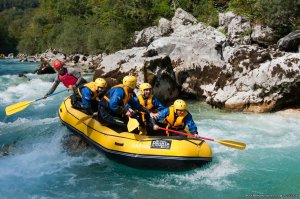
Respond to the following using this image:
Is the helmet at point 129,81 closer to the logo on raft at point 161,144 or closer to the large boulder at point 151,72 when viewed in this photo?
the logo on raft at point 161,144

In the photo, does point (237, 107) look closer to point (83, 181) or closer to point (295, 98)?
point (295, 98)

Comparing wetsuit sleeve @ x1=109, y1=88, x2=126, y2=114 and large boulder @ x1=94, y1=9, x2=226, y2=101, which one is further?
large boulder @ x1=94, y1=9, x2=226, y2=101

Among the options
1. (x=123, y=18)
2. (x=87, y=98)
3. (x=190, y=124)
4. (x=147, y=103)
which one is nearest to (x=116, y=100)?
(x=87, y=98)

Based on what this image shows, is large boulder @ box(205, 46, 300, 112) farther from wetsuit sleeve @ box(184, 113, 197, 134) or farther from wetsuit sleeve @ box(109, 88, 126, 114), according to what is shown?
wetsuit sleeve @ box(109, 88, 126, 114)

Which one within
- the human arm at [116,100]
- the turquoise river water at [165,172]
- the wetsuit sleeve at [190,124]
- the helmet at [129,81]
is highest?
the helmet at [129,81]

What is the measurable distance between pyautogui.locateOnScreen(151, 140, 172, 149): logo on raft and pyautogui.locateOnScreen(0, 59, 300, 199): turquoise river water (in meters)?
0.50

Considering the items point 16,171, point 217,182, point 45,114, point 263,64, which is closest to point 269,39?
point 263,64

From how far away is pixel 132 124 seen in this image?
6164 mm

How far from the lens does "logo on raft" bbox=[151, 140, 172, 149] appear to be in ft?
19.2

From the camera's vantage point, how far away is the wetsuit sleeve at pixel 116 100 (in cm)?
636

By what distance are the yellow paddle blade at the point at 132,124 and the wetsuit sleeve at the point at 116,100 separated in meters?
0.36

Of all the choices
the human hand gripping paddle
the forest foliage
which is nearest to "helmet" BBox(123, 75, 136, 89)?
the human hand gripping paddle

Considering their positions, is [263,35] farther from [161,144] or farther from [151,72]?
[161,144]

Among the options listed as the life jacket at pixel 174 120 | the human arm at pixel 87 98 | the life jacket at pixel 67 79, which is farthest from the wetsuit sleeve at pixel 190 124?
the life jacket at pixel 67 79
